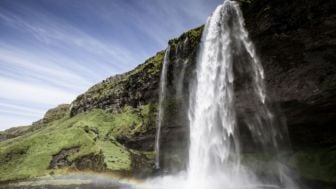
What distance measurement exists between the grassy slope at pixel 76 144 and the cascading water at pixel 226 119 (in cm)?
1573

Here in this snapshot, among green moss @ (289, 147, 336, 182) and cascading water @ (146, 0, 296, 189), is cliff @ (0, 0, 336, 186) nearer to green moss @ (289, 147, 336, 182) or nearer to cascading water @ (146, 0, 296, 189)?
green moss @ (289, 147, 336, 182)

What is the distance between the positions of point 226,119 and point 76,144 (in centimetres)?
3444

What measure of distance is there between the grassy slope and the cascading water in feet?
51.6

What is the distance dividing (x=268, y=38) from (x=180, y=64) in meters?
19.6

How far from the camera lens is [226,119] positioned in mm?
39312

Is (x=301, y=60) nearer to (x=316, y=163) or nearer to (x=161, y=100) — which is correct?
(x=316, y=163)

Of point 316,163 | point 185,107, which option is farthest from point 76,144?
point 316,163

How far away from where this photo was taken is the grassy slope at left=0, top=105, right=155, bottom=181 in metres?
54.5

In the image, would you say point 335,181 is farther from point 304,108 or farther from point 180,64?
point 180,64

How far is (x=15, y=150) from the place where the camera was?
207 feet

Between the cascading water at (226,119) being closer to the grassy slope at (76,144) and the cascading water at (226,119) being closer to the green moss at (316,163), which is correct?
the green moss at (316,163)

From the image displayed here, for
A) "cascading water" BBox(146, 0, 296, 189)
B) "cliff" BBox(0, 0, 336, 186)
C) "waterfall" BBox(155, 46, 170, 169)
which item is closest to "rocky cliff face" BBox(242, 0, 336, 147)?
"cliff" BBox(0, 0, 336, 186)

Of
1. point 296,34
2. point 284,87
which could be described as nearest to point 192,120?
point 284,87

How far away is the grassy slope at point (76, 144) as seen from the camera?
5453cm
